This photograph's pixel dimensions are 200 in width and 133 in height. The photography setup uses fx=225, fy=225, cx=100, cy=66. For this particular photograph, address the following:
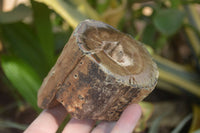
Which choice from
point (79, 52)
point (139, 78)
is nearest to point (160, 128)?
point (139, 78)

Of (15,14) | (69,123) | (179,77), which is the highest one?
(15,14)

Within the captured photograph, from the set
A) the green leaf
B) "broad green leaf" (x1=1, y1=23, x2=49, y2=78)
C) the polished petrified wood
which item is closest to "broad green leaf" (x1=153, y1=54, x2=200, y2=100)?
the green leaf

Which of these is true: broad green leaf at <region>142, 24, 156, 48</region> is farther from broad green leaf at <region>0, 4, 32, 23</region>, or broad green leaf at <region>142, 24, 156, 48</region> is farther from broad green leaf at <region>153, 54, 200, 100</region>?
broad green leaf at <region>0, 4, 32, 23</region>

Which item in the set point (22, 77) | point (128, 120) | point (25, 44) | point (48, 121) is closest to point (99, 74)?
point (128, 120)

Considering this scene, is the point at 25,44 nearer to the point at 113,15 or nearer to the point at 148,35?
the point at 113,15

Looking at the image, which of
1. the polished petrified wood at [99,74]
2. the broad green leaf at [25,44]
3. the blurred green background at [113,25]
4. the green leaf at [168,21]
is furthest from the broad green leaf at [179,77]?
the broad green leaf at [25,44]

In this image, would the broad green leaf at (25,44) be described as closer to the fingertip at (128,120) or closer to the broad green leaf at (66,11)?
the broad green leaf at (66,11)
